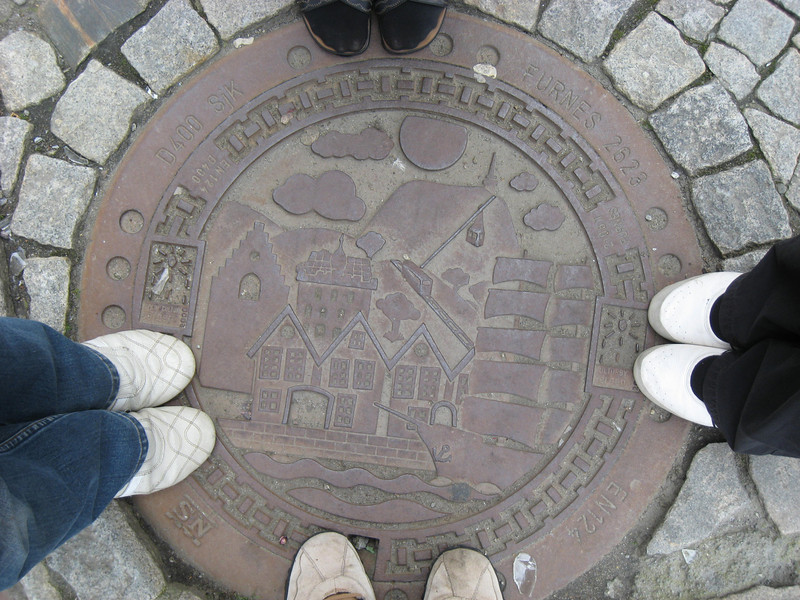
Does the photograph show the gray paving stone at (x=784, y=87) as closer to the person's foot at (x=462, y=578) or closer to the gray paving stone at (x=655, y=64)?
the gray paving stone at (x=655, y=64)

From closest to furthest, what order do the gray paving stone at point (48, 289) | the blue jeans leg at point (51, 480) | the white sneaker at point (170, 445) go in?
the blue jeans leg at point (51, 480)
the white sneaker at point (170, 445)
the gray paving stone at point (48, 289)

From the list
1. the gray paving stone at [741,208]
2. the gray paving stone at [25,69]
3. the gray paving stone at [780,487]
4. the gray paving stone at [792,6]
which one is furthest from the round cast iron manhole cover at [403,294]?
the gray paving stone at [792,6]

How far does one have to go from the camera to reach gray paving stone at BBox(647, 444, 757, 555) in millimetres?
2010

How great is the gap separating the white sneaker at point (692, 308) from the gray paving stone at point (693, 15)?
1042mm

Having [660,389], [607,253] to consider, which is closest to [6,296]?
[607,253]

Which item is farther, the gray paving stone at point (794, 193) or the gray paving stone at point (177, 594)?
the gray paving stone at point (794, 193)

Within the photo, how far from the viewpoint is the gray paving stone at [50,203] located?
80.6 inches

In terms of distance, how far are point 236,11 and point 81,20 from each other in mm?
634

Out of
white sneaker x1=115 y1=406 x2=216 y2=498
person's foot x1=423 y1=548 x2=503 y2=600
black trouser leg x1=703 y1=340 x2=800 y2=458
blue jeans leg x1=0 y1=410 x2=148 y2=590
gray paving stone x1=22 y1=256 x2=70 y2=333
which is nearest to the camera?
blue jeans leg x1=0 y1=410 x2=148 y2=590

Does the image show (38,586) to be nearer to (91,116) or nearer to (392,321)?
(392,321)

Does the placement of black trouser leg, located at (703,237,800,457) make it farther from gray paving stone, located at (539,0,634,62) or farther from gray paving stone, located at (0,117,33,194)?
gray paving stone, located at (0,117,33,194)

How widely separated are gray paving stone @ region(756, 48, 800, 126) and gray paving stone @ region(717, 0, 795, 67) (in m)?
0.06

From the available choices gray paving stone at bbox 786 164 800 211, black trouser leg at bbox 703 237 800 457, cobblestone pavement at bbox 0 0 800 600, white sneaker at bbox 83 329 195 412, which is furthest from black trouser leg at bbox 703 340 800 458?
white sneaker at bbox 83 329 195 412

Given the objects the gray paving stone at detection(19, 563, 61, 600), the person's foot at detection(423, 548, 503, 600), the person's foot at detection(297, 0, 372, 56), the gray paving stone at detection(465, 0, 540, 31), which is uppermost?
the gray paving stone at detection(465, 0, 540, 31)
